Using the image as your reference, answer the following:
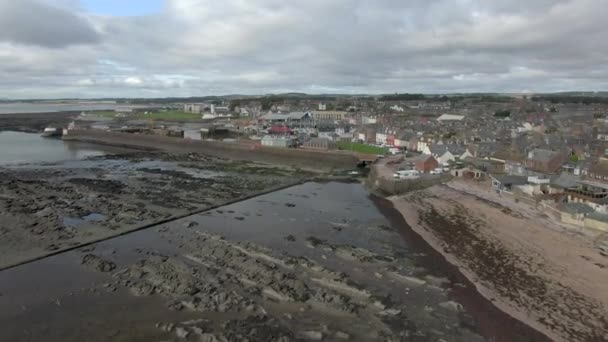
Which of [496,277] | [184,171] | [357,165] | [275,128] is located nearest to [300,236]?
[496,277]

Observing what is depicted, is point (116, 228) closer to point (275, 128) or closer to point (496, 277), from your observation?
point (496, 277)

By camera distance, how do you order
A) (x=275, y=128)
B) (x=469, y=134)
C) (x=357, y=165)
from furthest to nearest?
(x=275, y=128)
(x=469, y=134)
(x=357, y=165)

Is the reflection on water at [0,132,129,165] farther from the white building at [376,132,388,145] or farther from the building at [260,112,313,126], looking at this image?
the white building at [376,132,388,145]

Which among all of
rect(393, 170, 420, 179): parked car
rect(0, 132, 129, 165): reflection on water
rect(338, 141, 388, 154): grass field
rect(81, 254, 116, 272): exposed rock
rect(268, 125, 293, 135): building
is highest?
rect(268, 125, 293, 135): building

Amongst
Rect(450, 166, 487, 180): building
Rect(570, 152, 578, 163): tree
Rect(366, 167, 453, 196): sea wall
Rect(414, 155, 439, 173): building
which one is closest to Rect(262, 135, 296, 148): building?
Rect(414, 155, 439, 173): building

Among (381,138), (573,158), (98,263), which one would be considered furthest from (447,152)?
(98,263)

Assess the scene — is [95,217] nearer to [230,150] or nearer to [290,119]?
[230,150]
